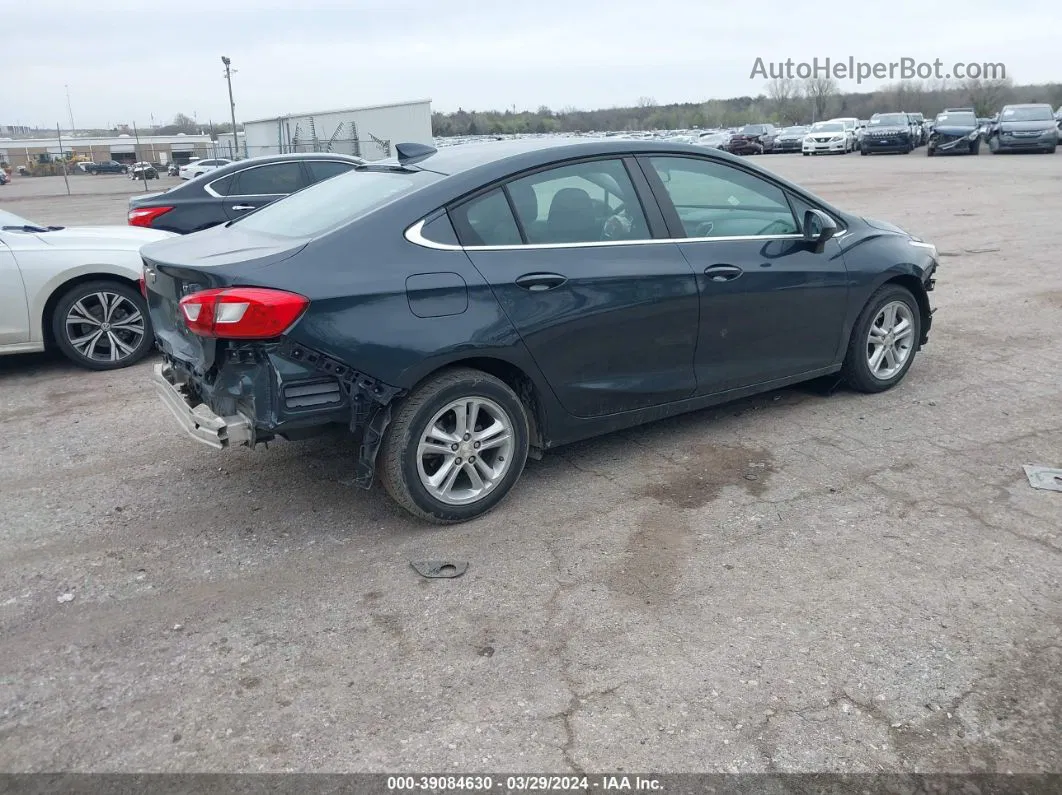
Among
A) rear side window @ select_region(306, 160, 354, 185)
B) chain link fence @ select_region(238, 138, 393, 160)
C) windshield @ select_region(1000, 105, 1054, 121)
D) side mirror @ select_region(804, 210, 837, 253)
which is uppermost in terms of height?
chain link fence @ select_region(238, 138, 393, 160)

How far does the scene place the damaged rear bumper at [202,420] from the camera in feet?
12.9

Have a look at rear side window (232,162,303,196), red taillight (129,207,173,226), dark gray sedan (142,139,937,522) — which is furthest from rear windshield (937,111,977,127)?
dark gray sedan (142,139,937,522)

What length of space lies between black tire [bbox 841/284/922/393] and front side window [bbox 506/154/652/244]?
1.84m

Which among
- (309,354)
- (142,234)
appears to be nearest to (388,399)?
(309,354)

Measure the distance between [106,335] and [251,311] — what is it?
164 inches

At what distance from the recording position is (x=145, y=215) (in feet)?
33.0

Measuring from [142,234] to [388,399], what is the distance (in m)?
4.71

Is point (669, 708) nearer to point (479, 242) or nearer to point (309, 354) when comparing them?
point (309, 354)

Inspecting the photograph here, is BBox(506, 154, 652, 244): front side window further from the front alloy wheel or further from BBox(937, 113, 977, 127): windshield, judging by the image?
BBox(937, 113, 977, 127): windshield

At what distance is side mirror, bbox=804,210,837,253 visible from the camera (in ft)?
17.4

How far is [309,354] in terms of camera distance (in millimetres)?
3816

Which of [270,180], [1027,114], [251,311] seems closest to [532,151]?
[251,311]

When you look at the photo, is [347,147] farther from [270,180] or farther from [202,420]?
[202,420]

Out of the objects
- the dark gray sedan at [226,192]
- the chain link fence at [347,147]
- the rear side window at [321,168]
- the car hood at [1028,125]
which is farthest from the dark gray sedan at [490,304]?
the car hood at [1028,125]
